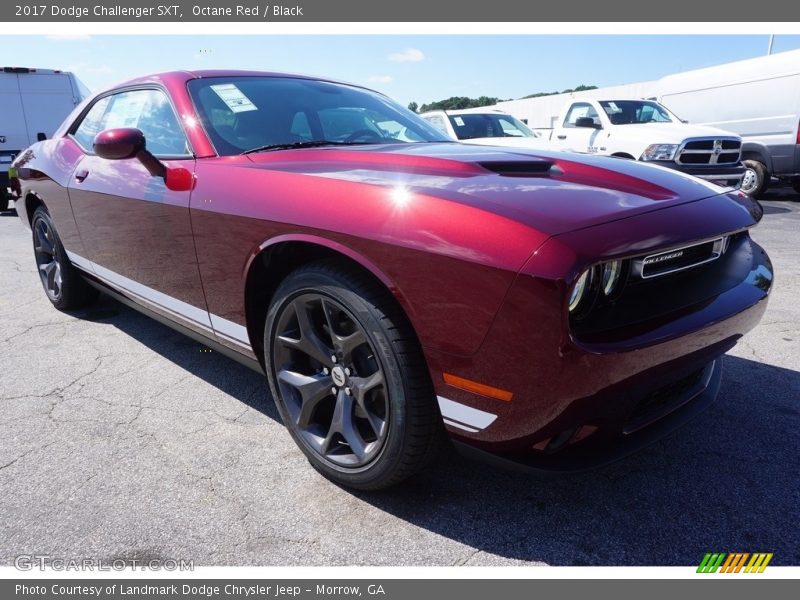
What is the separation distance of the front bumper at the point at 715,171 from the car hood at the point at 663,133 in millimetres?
317

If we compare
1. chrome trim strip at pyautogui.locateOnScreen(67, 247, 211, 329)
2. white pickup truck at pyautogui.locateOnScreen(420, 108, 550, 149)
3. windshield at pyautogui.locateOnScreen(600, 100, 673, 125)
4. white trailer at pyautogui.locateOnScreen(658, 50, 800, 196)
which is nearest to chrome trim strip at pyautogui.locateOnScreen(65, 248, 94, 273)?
chrome trim strip at pyautogui.locateOnScreen(67, 247, 211, 329)

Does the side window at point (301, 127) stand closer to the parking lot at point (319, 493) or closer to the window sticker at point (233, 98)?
the window sticker at point (233, 98)

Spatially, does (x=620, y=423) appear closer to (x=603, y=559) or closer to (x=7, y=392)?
(x=603, y=559)

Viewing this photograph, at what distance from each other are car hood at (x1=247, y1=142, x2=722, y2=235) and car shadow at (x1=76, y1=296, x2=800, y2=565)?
79cm

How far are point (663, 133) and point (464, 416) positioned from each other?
Answer: 778 centimetres

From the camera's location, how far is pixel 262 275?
7.09ft

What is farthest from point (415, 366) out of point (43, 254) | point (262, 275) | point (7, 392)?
point (43, 254)

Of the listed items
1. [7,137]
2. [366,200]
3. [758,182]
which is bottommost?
[758,182]

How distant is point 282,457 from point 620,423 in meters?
1.31

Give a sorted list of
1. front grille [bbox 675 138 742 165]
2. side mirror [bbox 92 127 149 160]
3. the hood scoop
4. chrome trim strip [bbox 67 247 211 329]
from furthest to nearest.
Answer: front grille [bbox 675 138 742 165] → chrome trim strip [bbox 67 247 211 329] → side mirror [bbox 92 127 149 160] → the hood scoop

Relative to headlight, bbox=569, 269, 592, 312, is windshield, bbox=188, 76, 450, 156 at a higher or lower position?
higher

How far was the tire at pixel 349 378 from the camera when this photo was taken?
1693mm

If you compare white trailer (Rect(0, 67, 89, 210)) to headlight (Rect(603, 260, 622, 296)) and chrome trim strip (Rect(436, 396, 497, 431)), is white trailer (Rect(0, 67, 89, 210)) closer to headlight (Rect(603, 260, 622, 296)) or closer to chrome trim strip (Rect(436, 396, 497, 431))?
chrome trim strip (Rect(436, 396, 497, 431))

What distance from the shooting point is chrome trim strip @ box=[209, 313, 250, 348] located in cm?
227
